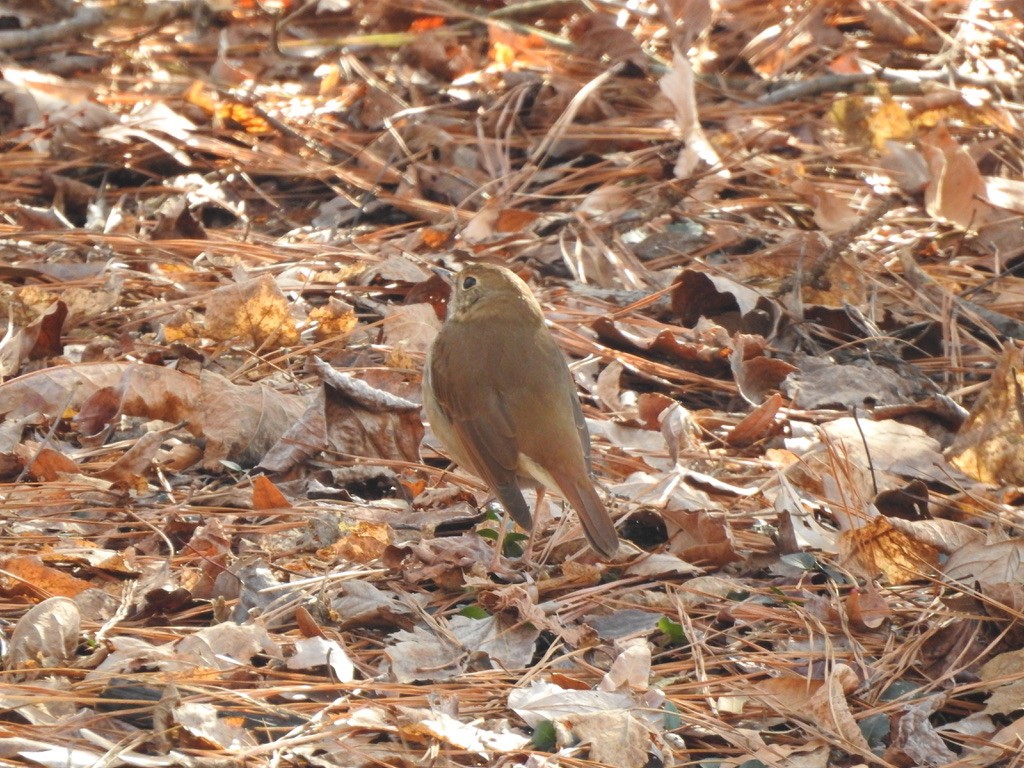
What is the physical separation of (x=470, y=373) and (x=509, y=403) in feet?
0.56

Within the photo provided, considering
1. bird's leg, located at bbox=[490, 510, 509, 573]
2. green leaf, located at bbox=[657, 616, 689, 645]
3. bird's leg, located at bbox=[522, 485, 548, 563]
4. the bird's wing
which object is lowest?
bird's leg, located at bbox=[522, 485, 548, 563]

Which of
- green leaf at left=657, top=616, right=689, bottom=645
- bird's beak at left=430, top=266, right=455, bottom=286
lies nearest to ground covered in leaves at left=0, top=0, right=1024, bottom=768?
green leaf at left=657, top=616, right=689, bottom=645

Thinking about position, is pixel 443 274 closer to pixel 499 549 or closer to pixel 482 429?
pixel 482 429

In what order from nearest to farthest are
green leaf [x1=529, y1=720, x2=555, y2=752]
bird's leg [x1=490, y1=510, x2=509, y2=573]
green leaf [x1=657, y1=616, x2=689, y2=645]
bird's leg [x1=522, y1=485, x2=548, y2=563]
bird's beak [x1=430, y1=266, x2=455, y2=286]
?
green leaf [x1=529, y1=720, x2=555, y2=752], green leaf [x1=657, y1=616, x2=689, y2=645], bird's leg [x1=490, y1=510, x2=509, y2=573], bird's leg [x1=522, y1=485, x2=548, y2=563], bird's beak [x1=430, y1=266, x2=455, y2=286]

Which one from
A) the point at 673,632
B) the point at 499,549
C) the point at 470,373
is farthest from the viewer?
the point at 470,373

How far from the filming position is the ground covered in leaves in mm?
3305

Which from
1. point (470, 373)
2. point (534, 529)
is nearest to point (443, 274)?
point (470, 373)

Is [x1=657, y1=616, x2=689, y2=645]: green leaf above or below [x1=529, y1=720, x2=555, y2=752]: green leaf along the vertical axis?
below

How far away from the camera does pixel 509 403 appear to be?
14.5 ft

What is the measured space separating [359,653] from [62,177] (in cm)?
401

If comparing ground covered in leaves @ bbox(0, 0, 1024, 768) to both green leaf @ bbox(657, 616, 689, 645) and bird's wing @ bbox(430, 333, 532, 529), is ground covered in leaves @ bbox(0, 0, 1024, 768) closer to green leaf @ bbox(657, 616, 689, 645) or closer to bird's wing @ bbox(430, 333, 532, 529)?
green leaf @ bbox(657, 616, 689, 645)

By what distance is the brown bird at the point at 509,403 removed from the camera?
417 cm

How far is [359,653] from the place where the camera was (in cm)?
353

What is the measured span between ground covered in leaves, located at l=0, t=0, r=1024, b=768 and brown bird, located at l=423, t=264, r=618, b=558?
25 centimetres
